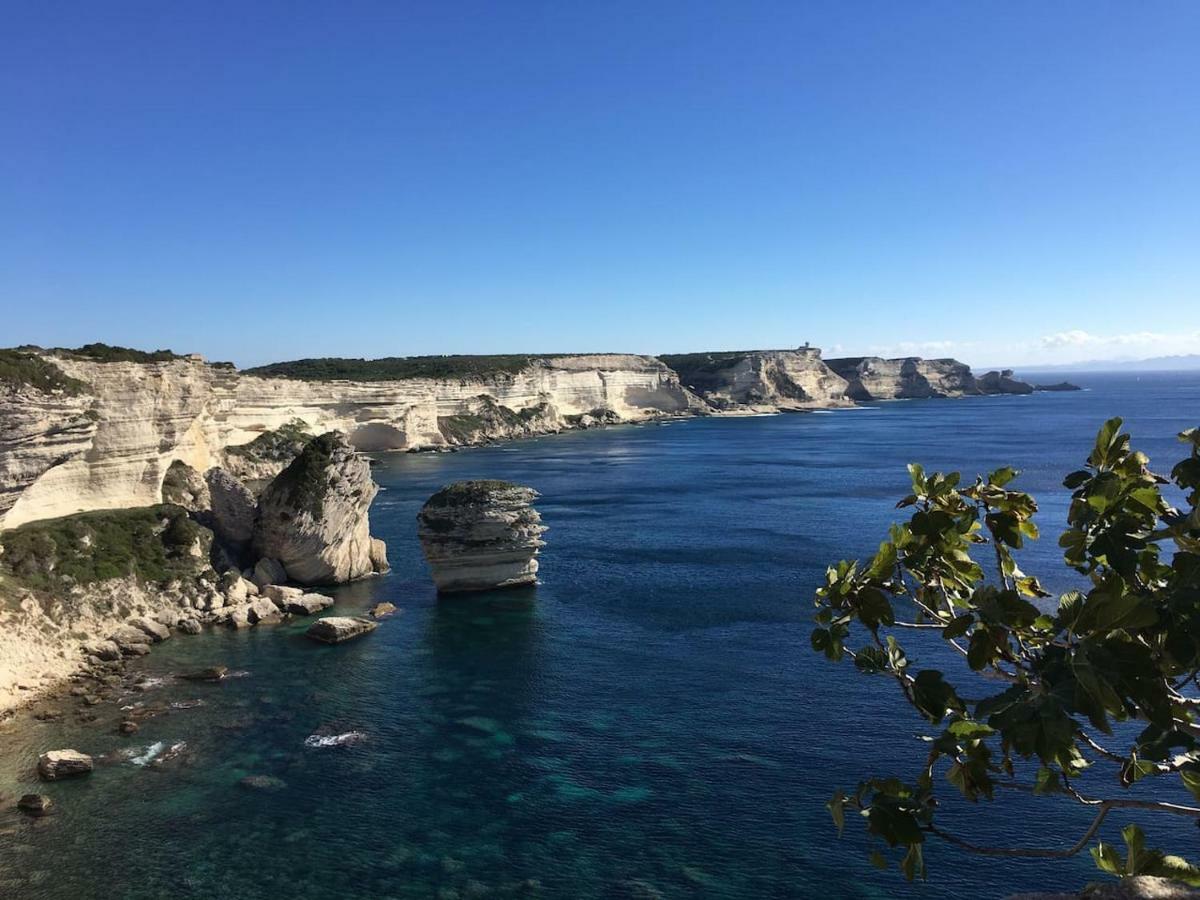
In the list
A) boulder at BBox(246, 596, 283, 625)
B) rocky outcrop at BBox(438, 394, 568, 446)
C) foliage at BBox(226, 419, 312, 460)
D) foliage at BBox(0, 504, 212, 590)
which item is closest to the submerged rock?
boulder at BBox(246, 596, 283, 625)

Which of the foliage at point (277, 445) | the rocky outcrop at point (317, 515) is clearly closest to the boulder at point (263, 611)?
the rocky outcrop at point (317, 515)

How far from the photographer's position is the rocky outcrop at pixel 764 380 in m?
184

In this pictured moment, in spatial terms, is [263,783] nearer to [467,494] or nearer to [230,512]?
[467,494]

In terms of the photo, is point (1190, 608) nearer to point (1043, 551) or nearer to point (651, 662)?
point (651, 662)

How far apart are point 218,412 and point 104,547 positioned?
127ft

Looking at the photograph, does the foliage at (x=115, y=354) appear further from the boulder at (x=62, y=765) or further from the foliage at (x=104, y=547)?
the boulder at (x=62, y=765)

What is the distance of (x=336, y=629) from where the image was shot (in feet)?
111

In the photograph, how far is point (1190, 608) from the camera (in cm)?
614

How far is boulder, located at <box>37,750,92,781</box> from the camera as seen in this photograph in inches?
873

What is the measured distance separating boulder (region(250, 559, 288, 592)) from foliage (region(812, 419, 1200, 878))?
38.4m

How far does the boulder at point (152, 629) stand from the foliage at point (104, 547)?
251 cm

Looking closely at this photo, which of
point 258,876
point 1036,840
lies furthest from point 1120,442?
point 258,876

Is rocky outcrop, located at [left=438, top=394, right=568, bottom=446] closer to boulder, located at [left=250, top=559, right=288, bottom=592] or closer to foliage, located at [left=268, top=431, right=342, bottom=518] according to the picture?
foliage, located at [left=268, top=431, right=342, bottom=518]

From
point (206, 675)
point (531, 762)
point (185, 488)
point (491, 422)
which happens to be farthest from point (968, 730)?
point (491, 422)
